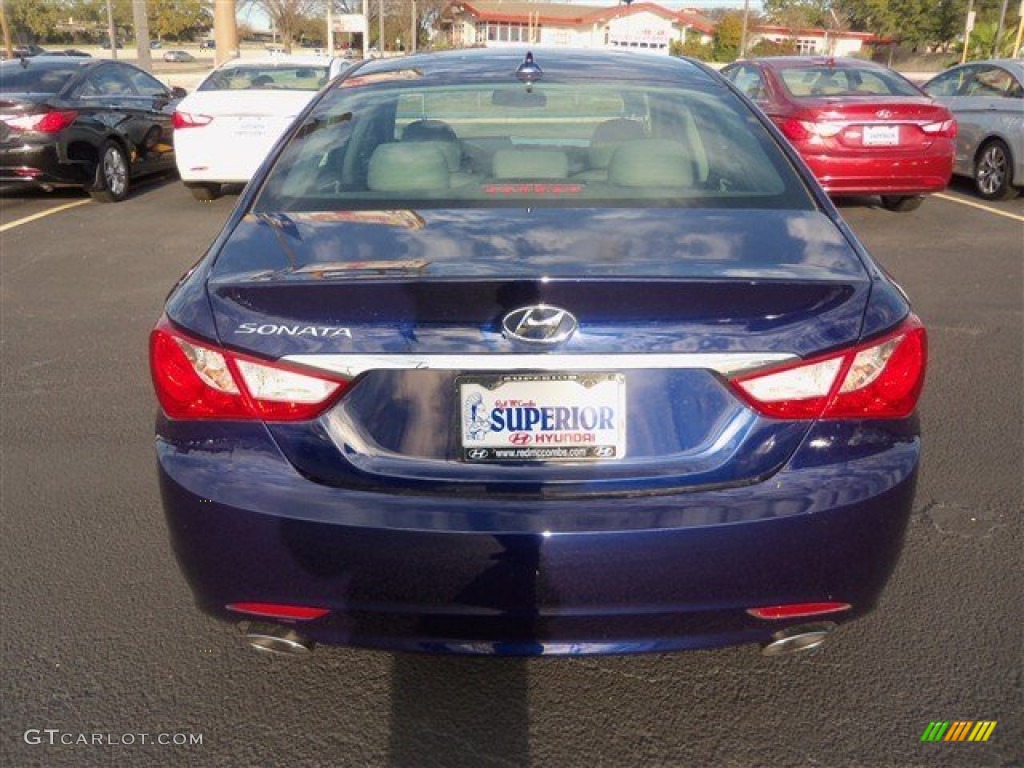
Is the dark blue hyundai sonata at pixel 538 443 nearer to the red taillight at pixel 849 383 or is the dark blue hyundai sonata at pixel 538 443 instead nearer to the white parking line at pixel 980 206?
the red taillight at pixel 849 383

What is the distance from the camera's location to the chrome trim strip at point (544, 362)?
2.12 m

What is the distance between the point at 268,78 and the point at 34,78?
8.04 feet

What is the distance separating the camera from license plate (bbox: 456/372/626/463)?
215 cm

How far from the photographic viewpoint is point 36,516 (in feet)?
12.1

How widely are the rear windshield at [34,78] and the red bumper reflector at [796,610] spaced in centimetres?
1043

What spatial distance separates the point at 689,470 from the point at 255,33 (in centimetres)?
10341

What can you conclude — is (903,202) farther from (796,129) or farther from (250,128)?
(250,128)

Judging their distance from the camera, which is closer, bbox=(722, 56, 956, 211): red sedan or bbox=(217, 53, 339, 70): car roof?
bbox=(722, 56, 956, 211): red sedan

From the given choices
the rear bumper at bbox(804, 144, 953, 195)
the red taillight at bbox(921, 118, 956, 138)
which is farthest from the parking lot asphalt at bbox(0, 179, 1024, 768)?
the red taillight at bbox(921, 118, 956, 138)

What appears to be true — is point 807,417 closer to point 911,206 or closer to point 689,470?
point 689,470

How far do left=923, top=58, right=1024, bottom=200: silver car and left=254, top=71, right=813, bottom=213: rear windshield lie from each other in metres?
8.41

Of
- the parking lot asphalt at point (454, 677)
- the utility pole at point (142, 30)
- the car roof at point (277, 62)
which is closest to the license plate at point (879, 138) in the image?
the parking lot asphalt at point (454, 677)

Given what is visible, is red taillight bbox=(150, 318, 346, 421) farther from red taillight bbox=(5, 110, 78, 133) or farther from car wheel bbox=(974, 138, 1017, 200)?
car wheel bbox=(974, 138, 1017, 200)

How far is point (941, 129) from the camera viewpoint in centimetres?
935
